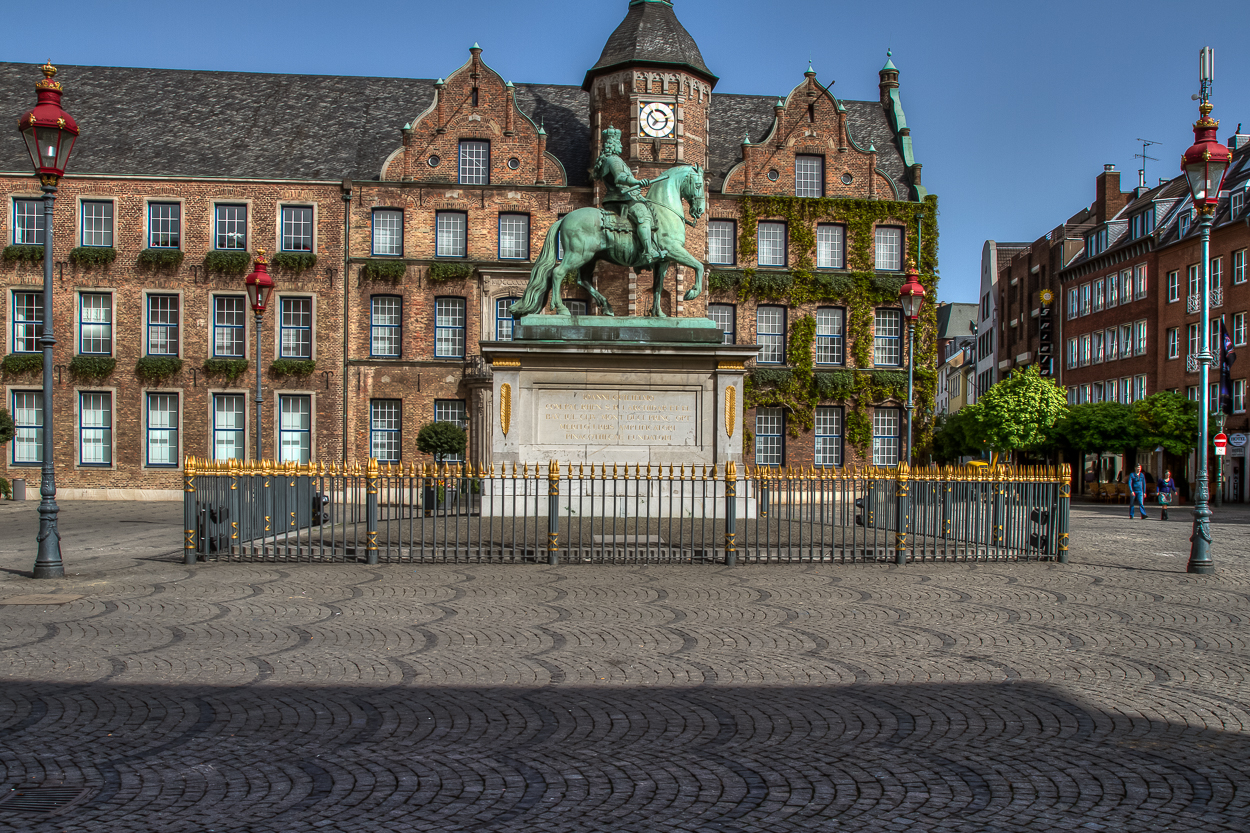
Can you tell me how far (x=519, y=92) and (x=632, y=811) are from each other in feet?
132

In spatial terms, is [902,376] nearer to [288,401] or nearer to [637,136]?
[637,136]

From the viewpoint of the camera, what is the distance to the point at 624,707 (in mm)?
6727

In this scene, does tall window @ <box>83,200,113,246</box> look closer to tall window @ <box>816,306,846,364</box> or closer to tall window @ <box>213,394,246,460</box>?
tall window @ <box>213,394,246,460</box>

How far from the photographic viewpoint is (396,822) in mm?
4707

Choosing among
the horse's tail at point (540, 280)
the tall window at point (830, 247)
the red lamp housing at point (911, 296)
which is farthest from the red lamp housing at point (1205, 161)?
the tall window at point (830, 247)

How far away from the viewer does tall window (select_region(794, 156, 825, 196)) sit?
130ft

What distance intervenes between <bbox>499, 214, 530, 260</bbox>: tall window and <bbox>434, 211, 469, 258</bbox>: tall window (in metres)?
1.33

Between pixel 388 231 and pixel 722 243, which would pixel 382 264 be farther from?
pixel 722 243

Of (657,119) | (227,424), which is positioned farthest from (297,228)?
(657,119)

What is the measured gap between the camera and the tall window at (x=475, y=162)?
124 feet

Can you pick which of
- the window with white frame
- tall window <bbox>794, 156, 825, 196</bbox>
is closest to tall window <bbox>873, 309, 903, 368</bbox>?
tall window <bbox>794, 156, 825, 196</bbox>

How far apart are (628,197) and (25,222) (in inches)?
1105

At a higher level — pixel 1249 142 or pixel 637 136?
pixel 1249 142

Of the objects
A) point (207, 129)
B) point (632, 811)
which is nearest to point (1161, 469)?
point (207, 129)
